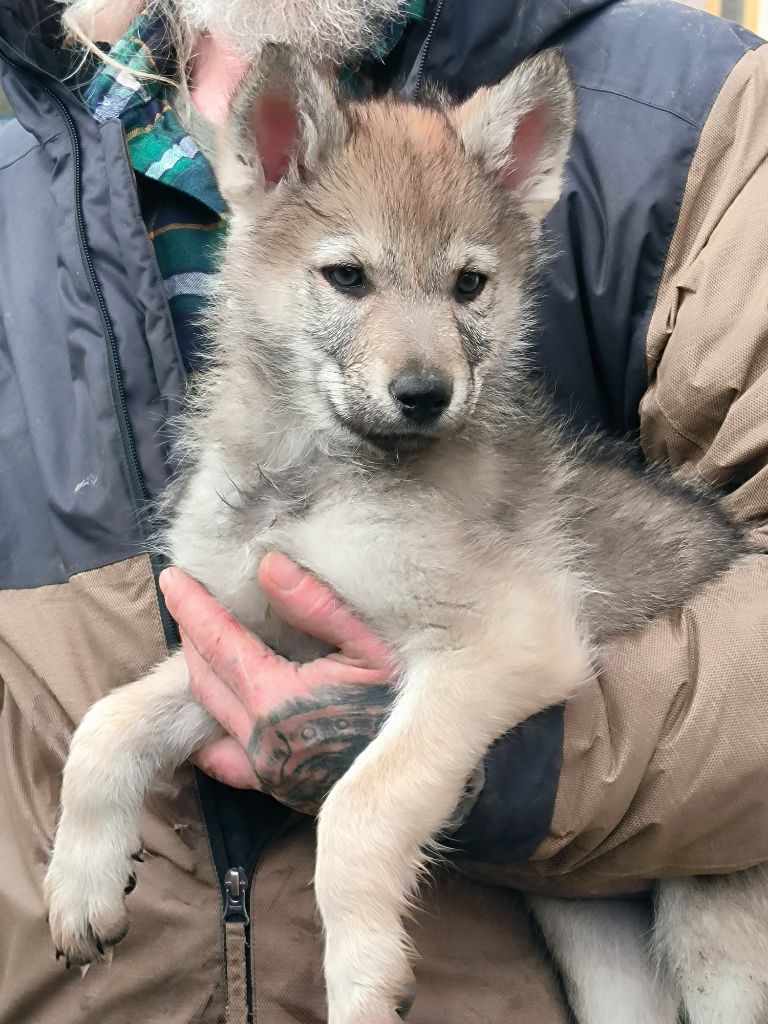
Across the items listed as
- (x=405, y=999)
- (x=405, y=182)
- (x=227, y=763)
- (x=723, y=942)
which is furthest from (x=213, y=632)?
(x=723, y=942)

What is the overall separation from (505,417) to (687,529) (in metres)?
0.51

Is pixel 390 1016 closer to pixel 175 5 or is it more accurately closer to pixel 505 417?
pixel 505 417

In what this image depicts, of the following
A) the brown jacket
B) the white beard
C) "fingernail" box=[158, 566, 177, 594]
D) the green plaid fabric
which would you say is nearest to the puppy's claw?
the brown jacket

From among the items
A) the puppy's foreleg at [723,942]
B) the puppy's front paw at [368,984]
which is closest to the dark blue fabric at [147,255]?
the puppy's front paw at [368,984]

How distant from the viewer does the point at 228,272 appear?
2.40 m

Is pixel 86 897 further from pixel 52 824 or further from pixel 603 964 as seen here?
pixel 603 964

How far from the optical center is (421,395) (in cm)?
196

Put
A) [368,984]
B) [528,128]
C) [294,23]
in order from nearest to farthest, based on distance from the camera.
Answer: [368,984], [528,128], [294,23]

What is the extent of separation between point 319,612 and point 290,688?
0.52 ft

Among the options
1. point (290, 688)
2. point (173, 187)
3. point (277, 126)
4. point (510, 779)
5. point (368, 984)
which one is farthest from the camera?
point (173, 187)

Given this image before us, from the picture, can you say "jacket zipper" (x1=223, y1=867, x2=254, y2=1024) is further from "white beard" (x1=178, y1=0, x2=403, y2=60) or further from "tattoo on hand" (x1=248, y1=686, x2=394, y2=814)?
"white beard" (x1=178, y1=0, x2=403, y2=60)

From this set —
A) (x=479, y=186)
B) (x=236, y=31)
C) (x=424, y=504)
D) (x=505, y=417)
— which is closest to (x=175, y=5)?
(x=236, y=31)

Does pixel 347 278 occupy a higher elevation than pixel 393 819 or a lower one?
higher

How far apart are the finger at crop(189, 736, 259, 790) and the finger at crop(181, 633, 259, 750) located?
0.03 metres
